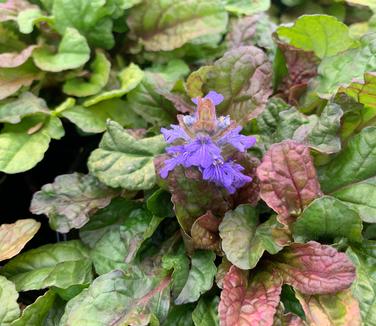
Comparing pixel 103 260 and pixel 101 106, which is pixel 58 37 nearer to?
pixel 101 106

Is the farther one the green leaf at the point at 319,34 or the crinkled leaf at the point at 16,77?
the crinkled leaf at the point at 16,77

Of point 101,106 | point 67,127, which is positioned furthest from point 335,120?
point 67,127

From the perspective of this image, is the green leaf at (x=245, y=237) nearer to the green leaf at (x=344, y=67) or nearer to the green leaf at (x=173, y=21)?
the green leaf at (x=344, y=67)

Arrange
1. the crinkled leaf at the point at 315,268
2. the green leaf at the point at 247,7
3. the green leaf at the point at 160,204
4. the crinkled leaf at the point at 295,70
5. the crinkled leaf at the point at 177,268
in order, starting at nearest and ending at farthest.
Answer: the crinkled leaf at the point at 315,268, the crinkled leaf at the point at 177,268, the green leaf at the point at 160,204, the crinkled leaf at the point at 295,70, the green leaf at the point at 247,7

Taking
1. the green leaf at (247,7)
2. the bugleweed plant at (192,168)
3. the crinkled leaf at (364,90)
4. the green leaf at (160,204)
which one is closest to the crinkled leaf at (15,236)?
the bugleweed plant at (192,168)

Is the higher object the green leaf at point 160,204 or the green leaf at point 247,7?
the green leaf at point 247,7

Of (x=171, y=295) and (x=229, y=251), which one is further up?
(x=229, y=251)

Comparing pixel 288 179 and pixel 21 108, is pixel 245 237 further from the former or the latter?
pixel 21 108
